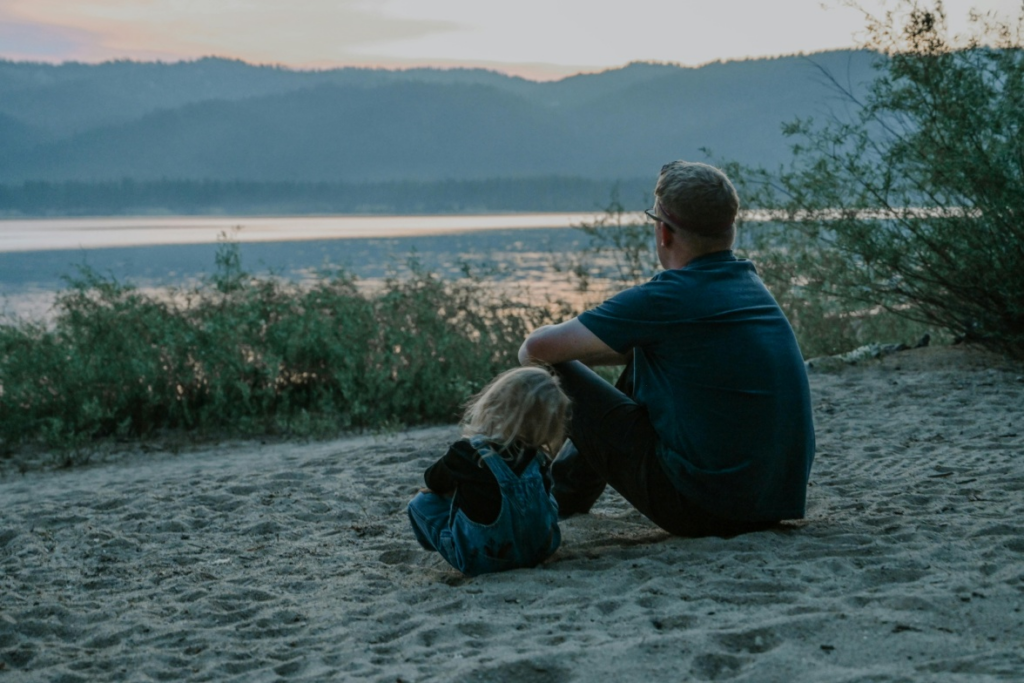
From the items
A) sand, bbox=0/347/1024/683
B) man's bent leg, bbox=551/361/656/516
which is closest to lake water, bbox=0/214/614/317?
sand, bbox=0/347/1024/683

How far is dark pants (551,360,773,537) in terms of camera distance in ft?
11.3

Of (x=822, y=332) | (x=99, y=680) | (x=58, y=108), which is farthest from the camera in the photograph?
(x=58, y=108)

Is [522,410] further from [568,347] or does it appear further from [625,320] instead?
[625,320]

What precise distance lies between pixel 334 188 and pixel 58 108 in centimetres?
9153

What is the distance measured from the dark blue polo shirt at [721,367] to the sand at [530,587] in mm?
354

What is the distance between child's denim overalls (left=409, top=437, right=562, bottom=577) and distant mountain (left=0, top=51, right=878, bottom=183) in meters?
124

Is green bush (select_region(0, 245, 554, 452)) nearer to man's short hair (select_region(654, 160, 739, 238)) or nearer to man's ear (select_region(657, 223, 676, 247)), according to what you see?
man's ear (select_region(657, 223, 676, 247))

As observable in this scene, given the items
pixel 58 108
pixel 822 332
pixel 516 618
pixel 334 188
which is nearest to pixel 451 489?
pixel 516 618

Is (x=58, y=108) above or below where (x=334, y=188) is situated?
above

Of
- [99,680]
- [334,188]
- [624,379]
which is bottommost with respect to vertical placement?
[99,680]

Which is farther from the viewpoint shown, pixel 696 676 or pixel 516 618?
pixel 516 618

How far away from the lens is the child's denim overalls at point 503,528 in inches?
131

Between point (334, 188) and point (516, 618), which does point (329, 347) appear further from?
point (334, 188)

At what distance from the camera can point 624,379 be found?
3920mm
